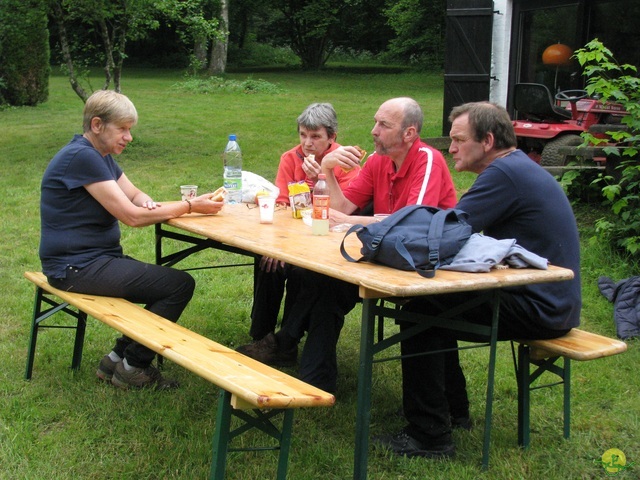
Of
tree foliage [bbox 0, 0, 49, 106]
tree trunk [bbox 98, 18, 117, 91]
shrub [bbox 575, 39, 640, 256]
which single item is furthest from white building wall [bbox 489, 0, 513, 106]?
tree foliage [bbox 0, 0, 49, 106]

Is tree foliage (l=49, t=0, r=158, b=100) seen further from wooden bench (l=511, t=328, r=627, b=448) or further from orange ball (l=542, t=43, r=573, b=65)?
wooden bench (l=511, t=328, r=627, b=448)

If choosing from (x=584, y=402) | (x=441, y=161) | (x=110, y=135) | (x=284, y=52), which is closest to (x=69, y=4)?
(x=110, y=135)

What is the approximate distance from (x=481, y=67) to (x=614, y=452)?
8338 millimetres

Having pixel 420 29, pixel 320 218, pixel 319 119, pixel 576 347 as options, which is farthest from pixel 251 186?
pixel 420 29

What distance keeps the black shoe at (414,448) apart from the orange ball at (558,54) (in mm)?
8240

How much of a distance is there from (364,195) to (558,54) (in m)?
7.22

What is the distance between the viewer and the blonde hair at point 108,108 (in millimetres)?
3744

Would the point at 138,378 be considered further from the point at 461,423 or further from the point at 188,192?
the point at 461,423

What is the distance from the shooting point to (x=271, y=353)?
445 cm

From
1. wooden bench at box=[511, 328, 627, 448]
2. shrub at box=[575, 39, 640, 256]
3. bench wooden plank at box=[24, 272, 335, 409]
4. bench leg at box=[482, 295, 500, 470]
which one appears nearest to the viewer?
bench wooden plank at box=[24, 272, 335, 409]

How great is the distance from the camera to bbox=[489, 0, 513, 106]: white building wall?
10789 mm

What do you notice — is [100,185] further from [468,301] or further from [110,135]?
[468,301]

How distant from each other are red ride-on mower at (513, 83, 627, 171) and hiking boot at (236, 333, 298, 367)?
4440mm

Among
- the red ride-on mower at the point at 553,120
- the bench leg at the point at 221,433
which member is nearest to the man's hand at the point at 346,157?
the bench leg at the point at 221,433
